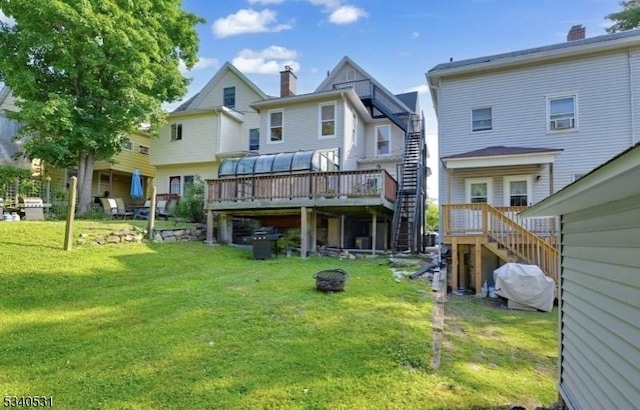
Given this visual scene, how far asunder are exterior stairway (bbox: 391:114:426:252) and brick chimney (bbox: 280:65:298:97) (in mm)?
6134

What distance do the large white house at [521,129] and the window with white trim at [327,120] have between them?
4790mm

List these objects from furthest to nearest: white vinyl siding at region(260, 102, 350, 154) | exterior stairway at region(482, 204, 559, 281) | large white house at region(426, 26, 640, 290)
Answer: white vinyl siding at region(260, 102, 350, 154) → large white house at region(426, 26, 640, 290) → exterior stairway at region(482, 204, 559, 281)

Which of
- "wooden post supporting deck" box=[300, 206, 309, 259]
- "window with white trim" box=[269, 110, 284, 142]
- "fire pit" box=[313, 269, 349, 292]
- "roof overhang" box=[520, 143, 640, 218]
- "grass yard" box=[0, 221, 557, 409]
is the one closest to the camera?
"roof overhang" box=[520, 143, 640, 218]

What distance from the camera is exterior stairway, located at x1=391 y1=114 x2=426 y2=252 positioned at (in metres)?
13.7

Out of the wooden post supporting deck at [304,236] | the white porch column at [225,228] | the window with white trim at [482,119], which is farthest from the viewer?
the white porch column at [225,228]

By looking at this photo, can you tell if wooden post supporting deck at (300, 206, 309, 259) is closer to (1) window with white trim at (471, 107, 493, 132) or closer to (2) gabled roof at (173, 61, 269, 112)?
(1) window with white trim at (471, 107, 493, 132)

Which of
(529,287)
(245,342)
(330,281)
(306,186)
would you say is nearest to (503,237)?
(529,287)

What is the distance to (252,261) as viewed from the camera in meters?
11.2

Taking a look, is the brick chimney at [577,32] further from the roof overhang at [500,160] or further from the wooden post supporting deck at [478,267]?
the wooden post supporting deck at [478,267]

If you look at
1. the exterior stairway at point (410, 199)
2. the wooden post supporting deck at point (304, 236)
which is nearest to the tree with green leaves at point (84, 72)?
the wooden post supporting deck at point (304, 236)

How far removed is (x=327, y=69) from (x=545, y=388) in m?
20.4

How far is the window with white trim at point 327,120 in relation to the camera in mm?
16641

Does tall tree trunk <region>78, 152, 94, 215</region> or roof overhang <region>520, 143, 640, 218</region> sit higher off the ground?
tall tree trunk <region>78, 152, 94, 215</region>

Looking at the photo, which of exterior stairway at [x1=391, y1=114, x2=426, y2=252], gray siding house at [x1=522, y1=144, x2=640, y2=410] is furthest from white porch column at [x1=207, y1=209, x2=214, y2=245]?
gray siding house at [x1=522, y1=144, x2=640, y2=410]
